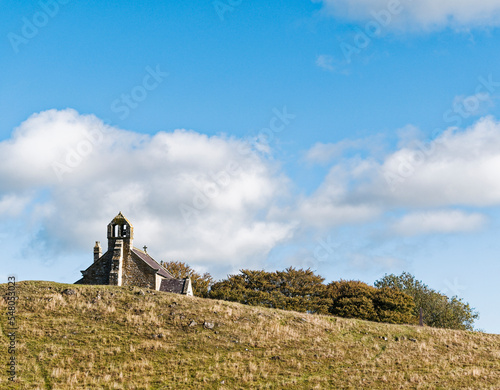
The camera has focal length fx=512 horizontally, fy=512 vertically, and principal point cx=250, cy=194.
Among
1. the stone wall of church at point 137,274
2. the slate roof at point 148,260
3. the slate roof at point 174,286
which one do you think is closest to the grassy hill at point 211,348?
the stone wall of church at point 137,274

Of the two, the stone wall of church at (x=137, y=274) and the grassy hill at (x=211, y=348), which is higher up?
the stone wall of church at (x=137, y=274)

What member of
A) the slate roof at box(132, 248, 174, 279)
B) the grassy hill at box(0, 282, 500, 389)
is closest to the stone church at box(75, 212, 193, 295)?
the slate roof at box(132, 248, 174, 279)

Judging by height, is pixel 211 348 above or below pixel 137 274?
below

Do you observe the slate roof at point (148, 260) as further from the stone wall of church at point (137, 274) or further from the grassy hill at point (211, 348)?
the grassy hill at point (211, 348)

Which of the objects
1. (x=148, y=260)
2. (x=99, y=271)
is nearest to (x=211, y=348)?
(x=99, y=271)

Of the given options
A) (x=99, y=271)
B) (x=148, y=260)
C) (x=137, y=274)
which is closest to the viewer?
(x=137, y=274)

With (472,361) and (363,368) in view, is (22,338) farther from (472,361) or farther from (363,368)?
(472,361)

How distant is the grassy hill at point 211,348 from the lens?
98.5ft

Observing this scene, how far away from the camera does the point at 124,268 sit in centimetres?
5200

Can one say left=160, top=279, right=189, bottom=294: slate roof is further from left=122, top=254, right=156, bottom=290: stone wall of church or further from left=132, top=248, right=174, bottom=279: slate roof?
left=122, top=254, right=156, bottom=290: stone wall of church

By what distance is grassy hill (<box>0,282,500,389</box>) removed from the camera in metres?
30.0

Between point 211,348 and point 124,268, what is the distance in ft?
66.3

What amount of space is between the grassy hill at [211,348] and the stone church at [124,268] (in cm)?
635

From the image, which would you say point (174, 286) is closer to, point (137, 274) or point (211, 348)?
point (137, 274)
